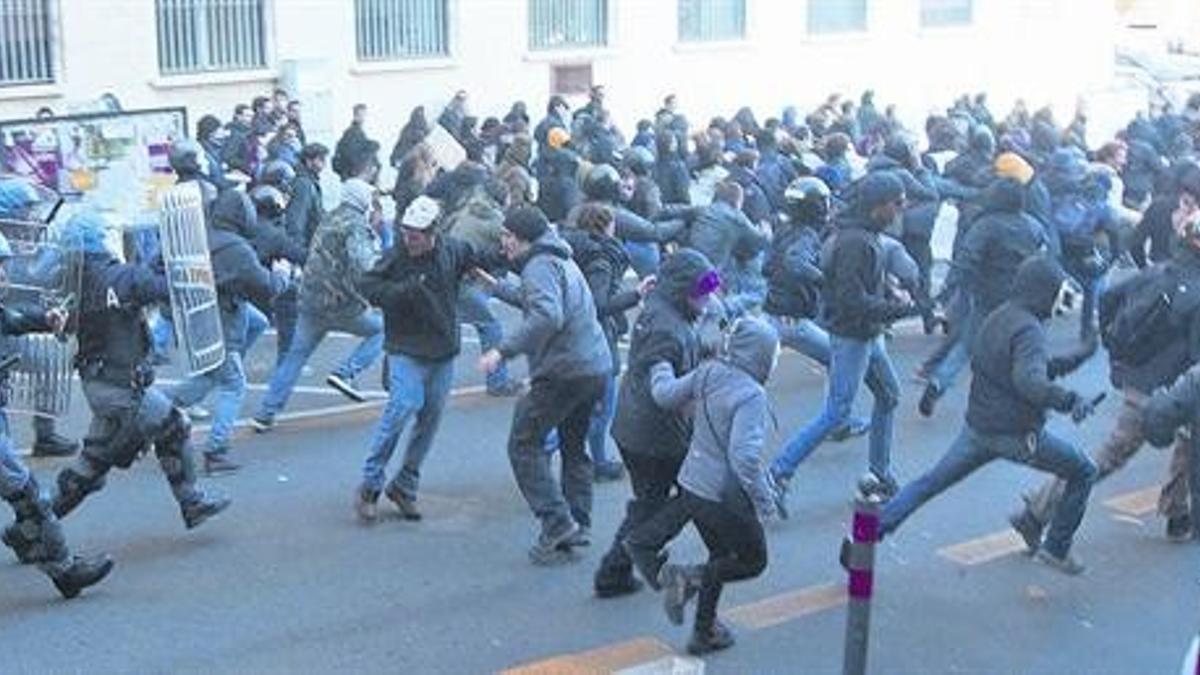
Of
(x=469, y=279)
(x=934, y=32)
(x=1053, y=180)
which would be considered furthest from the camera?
(x=934, y=32)

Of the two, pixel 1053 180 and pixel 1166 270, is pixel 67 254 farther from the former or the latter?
pixel 1053 180

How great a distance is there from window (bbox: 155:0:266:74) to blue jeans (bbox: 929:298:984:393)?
494 inches

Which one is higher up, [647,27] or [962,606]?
[647,27]

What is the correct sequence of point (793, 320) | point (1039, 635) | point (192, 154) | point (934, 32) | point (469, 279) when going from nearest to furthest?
point (1039, 635) < point (469, 279) < point (793, 320) < point (192, 154) < point (934, 32)

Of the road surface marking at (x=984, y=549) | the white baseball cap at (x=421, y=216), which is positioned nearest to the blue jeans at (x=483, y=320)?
the white baseball cap at (x=421, y=216)

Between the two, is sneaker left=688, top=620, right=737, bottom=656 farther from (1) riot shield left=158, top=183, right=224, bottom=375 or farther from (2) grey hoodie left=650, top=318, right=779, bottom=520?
(1) riot shield left=158, top=183, right=224, bottom=375

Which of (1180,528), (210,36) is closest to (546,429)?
(1180,528)

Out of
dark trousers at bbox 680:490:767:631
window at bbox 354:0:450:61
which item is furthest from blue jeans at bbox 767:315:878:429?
window at bbox 354:0:450:61

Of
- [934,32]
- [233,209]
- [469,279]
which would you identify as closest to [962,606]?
[469,279]

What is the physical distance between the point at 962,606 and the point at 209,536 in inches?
144

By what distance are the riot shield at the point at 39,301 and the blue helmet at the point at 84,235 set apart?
0.04 m

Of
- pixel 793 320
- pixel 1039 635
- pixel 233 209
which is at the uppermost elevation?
pixel 233 209

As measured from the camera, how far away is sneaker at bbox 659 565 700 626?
6996 millimetres

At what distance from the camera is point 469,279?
8.93 m
